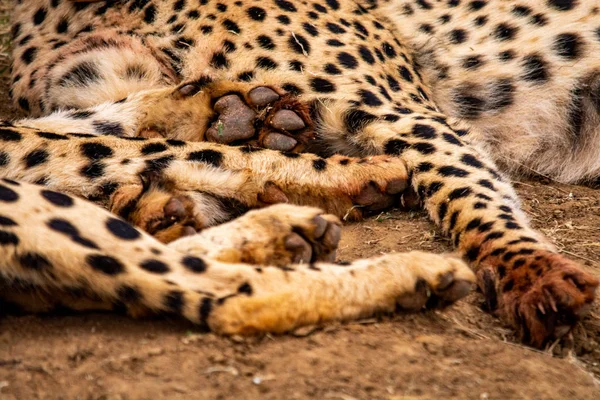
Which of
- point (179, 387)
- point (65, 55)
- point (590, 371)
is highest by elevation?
point (65, 55)

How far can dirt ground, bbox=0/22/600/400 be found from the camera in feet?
6.07

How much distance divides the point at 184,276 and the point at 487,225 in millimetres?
1123

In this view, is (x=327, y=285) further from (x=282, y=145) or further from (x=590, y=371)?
(x=282, y=145)

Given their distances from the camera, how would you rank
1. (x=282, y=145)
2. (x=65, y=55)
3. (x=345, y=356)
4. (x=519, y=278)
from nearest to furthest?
(x=345, y=356)
(x=519, y=278)
(x=282, y=145)
(x=65, y=55)

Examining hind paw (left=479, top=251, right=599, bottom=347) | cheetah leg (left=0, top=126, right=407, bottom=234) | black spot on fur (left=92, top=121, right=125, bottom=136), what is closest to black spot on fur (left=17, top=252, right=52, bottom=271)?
cheetah leg (left=0, top=126, right=407, bottom=234)

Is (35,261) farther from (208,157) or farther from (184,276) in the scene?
(208,157)

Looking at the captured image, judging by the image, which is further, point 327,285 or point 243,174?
point 243,174

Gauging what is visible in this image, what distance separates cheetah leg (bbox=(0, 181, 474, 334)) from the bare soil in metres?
0.05

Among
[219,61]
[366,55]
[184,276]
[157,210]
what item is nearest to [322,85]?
[366,55]

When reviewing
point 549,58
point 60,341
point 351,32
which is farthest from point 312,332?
point 549,58

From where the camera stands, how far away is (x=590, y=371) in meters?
2.20

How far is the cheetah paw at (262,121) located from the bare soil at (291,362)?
1114 millimetres

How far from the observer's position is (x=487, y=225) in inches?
112

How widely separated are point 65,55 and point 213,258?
5.50ft
